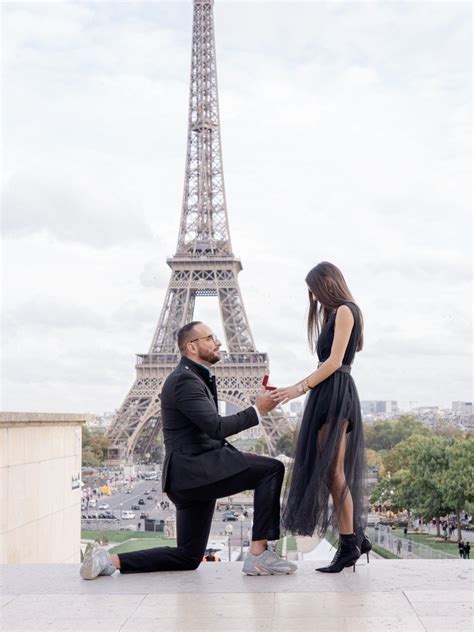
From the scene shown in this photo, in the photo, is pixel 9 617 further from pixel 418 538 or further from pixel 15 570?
pixel 418 538

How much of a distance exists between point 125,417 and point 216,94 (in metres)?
21.9

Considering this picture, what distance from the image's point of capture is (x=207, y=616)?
537 centimetres

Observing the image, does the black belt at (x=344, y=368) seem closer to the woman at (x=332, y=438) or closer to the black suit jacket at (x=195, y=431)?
the woman at (x=332, y=438)

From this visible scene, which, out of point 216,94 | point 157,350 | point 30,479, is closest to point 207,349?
point 30,479

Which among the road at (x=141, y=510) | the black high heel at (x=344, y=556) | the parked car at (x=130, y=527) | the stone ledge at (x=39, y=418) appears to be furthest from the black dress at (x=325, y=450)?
the parked car at (x=130, y=527)

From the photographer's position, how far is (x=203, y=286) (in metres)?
59.5

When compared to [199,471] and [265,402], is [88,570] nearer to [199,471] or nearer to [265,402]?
[199,471]

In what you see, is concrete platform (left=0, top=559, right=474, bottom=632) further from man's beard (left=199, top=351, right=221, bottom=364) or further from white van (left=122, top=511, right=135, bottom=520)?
white van (left=122, top=511, right=135, bottom=520)

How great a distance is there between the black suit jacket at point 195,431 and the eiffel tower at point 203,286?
4994cm

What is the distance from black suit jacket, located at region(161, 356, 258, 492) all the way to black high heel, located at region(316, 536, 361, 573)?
2.91 ft

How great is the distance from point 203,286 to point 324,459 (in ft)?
174

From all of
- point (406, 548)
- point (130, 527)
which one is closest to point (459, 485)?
point (406, 548)

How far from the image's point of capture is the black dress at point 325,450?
6.59 m

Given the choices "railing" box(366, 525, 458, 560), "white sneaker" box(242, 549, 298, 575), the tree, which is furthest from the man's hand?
the tree
